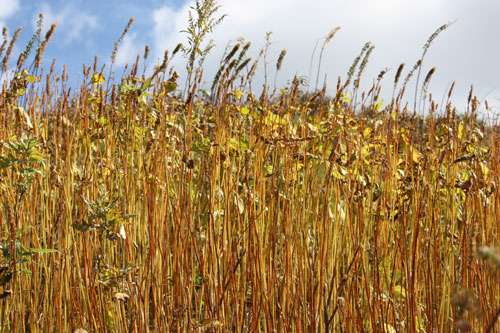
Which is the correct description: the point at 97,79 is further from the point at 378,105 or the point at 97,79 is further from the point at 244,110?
the point at 378,105

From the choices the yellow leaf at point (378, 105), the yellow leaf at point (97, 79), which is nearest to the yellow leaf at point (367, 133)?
the yellow leaf at point (378, 105)

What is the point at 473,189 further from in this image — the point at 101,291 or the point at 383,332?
the point at 101,291

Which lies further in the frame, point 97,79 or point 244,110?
point 97,79

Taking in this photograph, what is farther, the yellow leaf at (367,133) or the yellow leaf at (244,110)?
Result: the yellow leaf at (367,133)

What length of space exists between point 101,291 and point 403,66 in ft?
3.97

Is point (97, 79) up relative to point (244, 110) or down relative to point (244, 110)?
up

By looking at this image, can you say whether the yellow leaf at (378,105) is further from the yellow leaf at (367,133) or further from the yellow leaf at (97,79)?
the yellow leaf at (97,79)

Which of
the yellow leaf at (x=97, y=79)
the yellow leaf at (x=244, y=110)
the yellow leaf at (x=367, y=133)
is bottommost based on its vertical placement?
the yellow leaf at (x=367, y=133)

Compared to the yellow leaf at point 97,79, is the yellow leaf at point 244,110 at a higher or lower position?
lower

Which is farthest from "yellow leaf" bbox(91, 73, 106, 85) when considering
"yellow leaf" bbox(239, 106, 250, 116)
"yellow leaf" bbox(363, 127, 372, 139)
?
"yellow leaf" bbox(363, 127, 372, 139)

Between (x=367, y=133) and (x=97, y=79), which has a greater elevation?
(x=97, y=79)

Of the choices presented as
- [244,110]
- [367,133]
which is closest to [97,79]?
[244,110]

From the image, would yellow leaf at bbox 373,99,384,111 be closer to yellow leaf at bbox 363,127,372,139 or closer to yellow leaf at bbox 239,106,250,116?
yellow leaf at bbox 363,127,372,139

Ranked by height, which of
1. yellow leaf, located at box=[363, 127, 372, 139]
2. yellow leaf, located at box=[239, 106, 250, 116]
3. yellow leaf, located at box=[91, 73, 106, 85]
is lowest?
yellow leaf, located at box=[363, 127, 372, 139]
